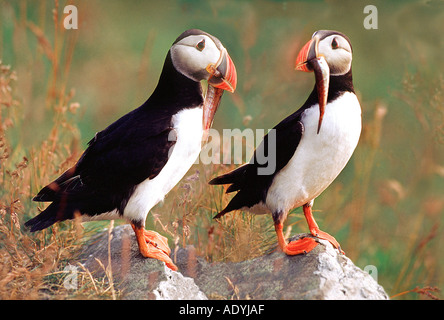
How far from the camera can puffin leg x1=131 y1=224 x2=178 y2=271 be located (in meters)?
Result: 3.71

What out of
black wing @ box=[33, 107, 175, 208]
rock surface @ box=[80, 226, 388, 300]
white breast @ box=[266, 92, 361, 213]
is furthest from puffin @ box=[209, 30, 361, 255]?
black wing @ box=[33, 107, 175, 208]

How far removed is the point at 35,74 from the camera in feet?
15.8

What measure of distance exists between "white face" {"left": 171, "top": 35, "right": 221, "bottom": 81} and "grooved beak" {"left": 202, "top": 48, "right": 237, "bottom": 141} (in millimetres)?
33

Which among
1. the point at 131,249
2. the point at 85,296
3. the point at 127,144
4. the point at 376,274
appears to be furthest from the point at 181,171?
the point at 376,274

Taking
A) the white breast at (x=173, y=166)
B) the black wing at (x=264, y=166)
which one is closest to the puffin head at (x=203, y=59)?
the white breast at (x=173, y=166)

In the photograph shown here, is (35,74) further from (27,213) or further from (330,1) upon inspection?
(330,1)

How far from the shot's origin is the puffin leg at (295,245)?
3689mm

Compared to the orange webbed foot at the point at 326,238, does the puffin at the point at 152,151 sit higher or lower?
higher

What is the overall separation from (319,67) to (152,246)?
1.47 m

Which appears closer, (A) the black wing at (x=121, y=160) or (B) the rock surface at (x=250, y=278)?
(B) the rock surface at (x=250, y=278)

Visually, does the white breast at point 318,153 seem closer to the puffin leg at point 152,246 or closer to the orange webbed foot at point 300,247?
the orange webbed foot at point 300,247

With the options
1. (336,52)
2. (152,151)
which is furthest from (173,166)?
(336,52)

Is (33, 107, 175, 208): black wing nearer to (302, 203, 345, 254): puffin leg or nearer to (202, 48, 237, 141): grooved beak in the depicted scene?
(202, 48, 237, 141): grooved beak

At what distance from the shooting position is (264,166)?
12.5 feet
